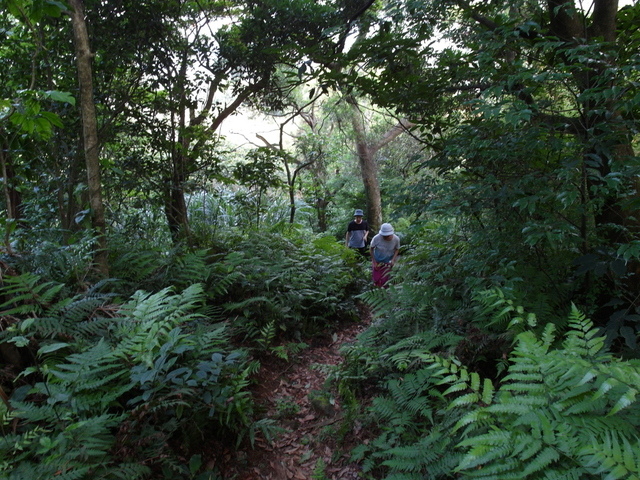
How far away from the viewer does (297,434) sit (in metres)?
3.53

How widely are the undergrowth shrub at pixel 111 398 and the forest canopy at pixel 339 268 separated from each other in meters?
0.02

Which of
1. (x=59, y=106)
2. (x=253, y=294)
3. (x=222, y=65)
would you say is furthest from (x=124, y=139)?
(x=253, y=294)

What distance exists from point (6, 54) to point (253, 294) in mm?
4500

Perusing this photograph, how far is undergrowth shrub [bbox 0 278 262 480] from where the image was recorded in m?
2.22

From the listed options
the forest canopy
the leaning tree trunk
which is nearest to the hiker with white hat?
the forest canopy

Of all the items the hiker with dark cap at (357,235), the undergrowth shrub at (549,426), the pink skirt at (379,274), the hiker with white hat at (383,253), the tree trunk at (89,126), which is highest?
the tree trunk at (89,126)

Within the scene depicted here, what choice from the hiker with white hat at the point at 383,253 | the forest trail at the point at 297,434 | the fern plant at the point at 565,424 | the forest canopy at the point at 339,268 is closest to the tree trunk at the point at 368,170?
the hiker with white hat at the point at 383,253

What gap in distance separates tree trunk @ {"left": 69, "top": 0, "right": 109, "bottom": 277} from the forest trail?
2284 mm

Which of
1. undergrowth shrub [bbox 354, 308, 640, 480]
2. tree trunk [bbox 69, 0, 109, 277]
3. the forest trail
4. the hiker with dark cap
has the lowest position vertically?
the forest trail

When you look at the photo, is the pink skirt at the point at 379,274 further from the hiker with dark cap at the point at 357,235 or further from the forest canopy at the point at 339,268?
the hiker with dark cap at the point at 357,235

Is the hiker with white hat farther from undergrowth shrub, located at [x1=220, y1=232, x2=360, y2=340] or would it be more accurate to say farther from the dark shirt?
the dark shirt

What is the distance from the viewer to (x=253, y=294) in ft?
17.6

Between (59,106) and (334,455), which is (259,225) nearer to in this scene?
(59,106)

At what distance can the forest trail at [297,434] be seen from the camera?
2996 mm
